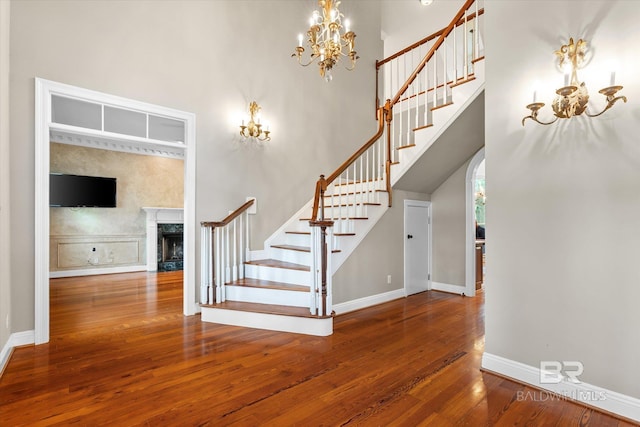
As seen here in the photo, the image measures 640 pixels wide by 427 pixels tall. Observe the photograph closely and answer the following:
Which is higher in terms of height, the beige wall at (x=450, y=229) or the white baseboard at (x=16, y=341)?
the beige wall at (x=450, y=229)

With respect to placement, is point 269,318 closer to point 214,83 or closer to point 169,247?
point 214,83

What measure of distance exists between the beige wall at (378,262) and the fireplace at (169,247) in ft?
17.1

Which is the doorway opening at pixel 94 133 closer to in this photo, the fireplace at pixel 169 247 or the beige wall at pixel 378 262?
the beige wall at pixel 378 262

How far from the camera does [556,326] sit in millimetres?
2258

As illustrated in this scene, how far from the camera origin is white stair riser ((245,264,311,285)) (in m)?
3.98

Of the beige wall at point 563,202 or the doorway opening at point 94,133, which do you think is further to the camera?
the doorway opening at point 94,133

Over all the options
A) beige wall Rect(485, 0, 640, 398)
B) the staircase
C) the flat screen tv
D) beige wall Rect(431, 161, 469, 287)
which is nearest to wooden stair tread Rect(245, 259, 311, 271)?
the staircase

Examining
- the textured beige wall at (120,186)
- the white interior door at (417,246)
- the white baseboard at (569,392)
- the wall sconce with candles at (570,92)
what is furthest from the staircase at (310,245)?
the textured beige wall at (120,186)

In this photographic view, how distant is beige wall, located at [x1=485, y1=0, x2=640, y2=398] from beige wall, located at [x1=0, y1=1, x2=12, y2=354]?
13.3 ft

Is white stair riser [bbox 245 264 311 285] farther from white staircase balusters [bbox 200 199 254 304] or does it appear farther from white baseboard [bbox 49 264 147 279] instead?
white baseboard [bbox 49 264 147 279]

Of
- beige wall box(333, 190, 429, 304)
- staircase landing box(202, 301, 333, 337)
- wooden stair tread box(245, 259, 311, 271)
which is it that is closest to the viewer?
staircase landing box(202, 301, 333, 337)

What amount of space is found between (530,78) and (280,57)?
3.68 metres

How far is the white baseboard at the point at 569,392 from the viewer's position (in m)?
1.97

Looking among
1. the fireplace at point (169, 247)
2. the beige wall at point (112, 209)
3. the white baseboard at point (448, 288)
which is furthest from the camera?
the fireplace at point (169, 247)
